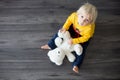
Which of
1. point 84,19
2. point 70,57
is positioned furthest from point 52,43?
point 84,19

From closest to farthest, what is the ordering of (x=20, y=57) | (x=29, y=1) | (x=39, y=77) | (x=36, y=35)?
(x=39, y=77), (x=20, y=57), (x=36, y=35), (x=29, y=1)

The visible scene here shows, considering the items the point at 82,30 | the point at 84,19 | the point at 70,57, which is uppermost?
the point at 84,19

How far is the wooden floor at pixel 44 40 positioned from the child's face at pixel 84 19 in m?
0.25

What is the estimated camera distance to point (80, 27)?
60.3 inches

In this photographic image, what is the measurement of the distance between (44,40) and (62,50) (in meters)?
0.21

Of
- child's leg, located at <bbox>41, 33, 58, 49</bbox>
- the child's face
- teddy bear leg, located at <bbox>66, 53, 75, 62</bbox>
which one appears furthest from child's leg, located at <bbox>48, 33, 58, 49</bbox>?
the child's face

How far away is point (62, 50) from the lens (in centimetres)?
154

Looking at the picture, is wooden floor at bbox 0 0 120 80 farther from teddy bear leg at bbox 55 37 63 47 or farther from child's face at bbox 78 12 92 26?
child's face at bbox 78 12 92 26

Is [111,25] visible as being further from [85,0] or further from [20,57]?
[20,57]

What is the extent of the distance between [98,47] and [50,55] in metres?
0.37

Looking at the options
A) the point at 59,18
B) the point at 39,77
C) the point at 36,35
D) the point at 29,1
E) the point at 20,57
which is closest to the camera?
the point at 39,77

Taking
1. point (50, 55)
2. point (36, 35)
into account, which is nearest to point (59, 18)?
point (36, 35)

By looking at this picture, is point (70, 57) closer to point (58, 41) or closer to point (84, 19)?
point (58, 41)

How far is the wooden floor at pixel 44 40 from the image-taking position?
59.0 inches
